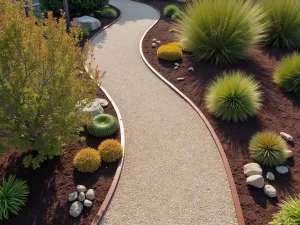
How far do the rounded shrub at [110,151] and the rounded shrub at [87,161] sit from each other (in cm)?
18

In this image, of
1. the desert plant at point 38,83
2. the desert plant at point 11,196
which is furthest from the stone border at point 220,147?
the desert plant at point 11,196

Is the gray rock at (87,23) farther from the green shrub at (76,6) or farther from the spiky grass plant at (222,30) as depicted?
the spiky grass plant at (222,30)

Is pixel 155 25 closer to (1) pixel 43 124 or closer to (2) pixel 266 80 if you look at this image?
(2) pixel 266 80

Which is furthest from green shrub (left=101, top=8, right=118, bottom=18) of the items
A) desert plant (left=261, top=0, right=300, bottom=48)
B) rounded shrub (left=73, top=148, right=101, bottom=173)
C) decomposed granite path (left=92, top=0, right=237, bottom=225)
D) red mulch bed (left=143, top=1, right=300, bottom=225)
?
rounded shrub (left=73, top=148, right=101, bottom=173)

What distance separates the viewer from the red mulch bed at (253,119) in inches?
195

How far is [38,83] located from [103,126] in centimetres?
200

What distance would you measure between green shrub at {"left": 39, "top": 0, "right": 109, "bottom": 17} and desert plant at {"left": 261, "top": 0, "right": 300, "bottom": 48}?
7.11m

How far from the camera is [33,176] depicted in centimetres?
517

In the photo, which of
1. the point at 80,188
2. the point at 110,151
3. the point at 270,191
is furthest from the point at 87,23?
the point at 270,191

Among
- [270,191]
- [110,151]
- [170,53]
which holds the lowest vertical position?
[110,151]

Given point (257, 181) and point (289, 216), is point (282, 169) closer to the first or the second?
point (257, 181)

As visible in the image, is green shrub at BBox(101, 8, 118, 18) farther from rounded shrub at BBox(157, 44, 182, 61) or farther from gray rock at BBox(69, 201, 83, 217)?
A: gray rock at BBox(69, 201, 83, 217)

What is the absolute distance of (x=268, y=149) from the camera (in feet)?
18.6

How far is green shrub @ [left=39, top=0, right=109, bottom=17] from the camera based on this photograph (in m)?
12.2
